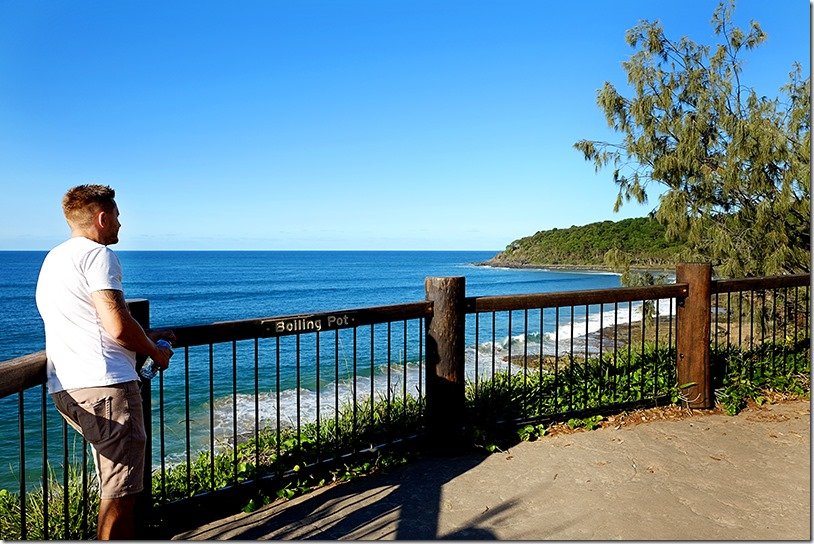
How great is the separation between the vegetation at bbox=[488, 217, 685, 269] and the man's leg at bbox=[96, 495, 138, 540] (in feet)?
36.2

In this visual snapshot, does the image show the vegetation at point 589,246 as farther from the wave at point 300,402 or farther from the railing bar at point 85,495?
the railing bar at point 85,495

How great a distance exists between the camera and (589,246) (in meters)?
60.4

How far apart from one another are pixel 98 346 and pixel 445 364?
2492 mm

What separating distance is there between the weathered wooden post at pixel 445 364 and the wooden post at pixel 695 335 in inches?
87.3

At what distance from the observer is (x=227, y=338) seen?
3418mm

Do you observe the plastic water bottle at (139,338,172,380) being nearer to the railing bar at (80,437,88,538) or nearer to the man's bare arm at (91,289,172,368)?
the man's bare arm at (91,289,172,368)

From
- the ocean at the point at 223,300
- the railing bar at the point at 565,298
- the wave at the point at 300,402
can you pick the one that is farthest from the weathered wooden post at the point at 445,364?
the ocean at the point at 223,300

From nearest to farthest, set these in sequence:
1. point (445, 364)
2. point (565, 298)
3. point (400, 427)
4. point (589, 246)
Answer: point (445, 364), point (400, 427), point (565, 298), point (589, 246)

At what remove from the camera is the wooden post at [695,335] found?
5.36m

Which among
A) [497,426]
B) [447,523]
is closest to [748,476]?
[497,426]

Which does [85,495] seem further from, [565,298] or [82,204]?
[565,298]

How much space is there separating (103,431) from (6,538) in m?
1.77

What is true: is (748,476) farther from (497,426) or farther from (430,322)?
(430,322)

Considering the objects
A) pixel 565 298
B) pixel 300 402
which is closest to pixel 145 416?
pixel 565 298
